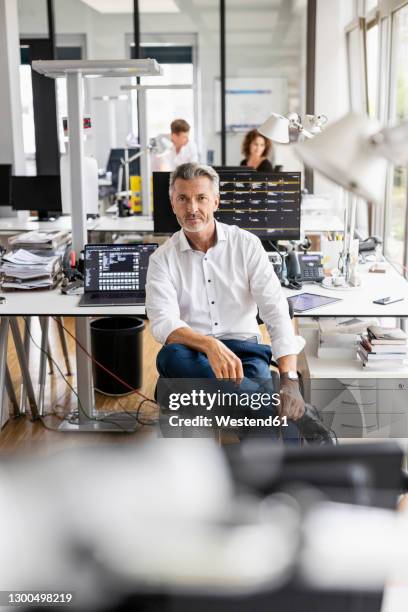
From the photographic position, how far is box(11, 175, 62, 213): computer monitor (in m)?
6.37

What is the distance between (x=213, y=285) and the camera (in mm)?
2938

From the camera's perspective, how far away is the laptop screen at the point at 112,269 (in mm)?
3424

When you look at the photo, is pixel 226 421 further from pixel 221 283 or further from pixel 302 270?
pixel 302 270

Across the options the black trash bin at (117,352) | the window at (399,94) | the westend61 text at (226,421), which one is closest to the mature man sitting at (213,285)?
the westend61 text at (226,421)

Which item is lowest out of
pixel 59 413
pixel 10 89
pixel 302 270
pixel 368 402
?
pixel 59 413

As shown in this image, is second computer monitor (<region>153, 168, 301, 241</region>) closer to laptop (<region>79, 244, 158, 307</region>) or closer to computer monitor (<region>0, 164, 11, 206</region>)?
laptop (<region>79, 244, 158, 307</region>)

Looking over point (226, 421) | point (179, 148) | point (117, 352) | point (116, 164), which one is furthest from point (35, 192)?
point (226, 421)

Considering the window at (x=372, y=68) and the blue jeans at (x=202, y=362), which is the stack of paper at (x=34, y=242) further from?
the window at (x=372, y=68)

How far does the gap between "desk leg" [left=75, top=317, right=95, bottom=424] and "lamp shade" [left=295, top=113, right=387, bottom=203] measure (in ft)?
8.46

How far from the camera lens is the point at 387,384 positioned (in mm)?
3033

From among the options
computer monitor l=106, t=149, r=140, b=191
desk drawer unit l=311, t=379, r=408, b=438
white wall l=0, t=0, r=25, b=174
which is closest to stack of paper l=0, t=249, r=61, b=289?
desk drawer unit l=311, t=379, r=408, b=438

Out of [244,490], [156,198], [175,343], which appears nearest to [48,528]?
[244,490]

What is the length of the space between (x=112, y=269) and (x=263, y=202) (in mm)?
922

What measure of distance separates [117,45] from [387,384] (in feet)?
22.6
